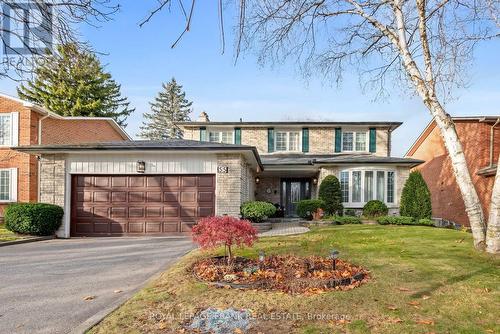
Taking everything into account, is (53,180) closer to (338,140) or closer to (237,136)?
(237,136)

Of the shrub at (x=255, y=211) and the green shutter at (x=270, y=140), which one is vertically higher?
the green shutter at (x=270, y=140)

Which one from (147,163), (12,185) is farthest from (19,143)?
(147,163)

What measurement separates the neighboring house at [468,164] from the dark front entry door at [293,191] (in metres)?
7.73

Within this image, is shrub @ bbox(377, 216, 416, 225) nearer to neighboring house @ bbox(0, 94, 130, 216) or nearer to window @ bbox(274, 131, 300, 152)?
window @ bbox(274, 131, 300, 152)

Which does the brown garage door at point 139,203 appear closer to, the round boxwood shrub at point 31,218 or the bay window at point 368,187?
the round boxwood shrub at point 31,218

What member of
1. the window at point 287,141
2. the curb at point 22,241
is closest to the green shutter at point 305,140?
the window at point 287,141

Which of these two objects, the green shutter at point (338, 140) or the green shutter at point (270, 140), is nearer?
the green shutter at point (338, 140)

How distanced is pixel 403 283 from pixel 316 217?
35.7ft

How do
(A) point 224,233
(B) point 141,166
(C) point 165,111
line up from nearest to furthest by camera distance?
(A) point 224,233 → (B) point 141,166 → (C) point 165,111

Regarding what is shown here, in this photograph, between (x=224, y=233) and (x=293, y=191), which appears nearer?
(x=224, y=233)

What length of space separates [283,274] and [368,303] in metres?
1.52

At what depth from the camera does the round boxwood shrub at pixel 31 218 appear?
12734 mm

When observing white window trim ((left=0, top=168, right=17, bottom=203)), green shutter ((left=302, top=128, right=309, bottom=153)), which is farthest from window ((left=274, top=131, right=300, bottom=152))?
white window trim ((left=0, top=168, right=17, bottom=203))

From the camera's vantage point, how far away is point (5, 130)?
1919 centimetres
